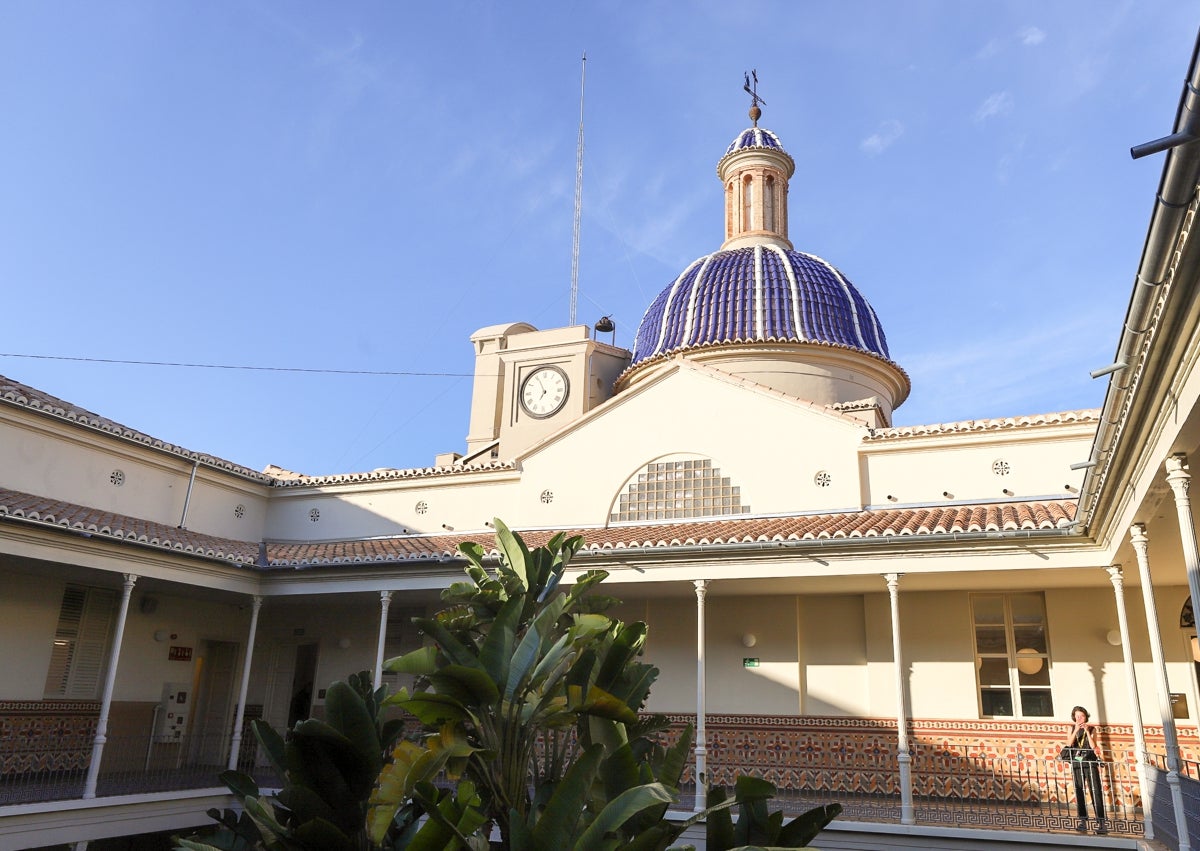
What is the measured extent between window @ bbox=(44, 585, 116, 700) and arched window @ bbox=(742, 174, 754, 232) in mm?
16628

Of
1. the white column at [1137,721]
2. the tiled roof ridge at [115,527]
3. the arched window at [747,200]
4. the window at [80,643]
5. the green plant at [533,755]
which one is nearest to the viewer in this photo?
the green plant at [533,755]

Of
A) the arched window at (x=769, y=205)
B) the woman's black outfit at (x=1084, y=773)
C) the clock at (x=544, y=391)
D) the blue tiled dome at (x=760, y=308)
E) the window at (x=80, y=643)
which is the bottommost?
the woman's black outfit at (x=1084, y=773)

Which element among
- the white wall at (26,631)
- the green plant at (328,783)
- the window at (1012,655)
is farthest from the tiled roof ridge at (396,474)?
the green plant at (328,783)

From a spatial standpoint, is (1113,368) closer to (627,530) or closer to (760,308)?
(627,530)

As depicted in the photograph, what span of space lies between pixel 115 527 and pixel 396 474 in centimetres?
618

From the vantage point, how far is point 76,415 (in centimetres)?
1540

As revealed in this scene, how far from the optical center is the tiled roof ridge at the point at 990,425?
1420cm

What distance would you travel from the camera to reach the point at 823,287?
20469 millimetres

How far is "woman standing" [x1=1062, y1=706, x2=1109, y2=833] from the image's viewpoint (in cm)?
1052

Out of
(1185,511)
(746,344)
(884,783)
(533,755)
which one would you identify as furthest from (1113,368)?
(746,344)

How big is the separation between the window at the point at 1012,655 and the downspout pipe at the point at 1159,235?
642cm

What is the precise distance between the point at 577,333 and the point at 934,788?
1224cm

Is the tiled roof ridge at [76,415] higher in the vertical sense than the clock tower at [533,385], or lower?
Answer: lower

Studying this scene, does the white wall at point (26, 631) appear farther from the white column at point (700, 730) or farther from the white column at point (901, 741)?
the white column at point (901, 741)
